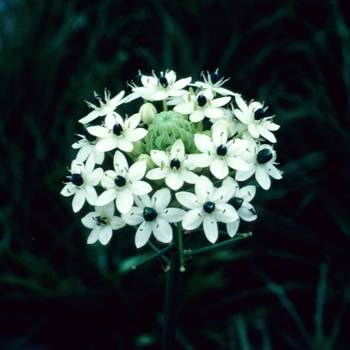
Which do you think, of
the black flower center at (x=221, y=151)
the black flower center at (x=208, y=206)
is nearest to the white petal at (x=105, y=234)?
the black flower center at (x=208, y=206)

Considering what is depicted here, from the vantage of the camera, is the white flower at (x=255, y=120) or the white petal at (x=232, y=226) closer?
the white petal at (x=232, y=226)

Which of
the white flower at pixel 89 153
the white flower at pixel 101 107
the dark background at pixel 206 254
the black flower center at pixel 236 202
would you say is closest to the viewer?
the black flower center at pixel 236 202

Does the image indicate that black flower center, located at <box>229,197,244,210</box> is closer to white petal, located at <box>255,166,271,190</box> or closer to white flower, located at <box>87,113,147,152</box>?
white petal, located at <box>255,166,271,190</box>

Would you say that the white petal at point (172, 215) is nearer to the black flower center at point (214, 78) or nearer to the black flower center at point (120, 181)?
the black flower center at point (120, 181)

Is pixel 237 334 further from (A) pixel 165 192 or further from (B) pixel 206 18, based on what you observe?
(B) pixel 206 18

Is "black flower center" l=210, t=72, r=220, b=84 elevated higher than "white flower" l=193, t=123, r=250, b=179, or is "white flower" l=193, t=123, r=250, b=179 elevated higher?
"black flower center" l=210, t=72, r=220, b=84

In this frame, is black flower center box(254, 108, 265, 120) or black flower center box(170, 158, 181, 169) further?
black flower center box(254, 108, 265, 120)

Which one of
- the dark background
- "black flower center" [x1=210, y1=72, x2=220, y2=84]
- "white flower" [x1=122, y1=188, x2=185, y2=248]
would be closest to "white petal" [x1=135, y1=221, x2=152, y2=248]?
"white flower" [x1=122, y1=188, x2=185, y2=248]
